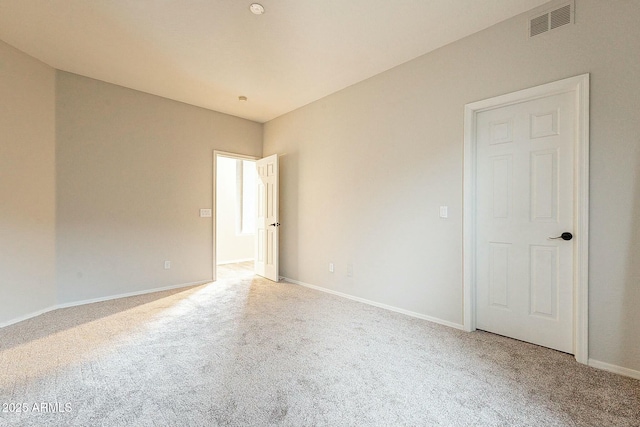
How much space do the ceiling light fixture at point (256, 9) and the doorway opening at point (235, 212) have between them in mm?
4353

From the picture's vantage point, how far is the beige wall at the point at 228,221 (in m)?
6.82

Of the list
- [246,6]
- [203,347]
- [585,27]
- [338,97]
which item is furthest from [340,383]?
[338,97]

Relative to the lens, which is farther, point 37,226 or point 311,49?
point 37,226

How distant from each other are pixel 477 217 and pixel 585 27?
1.64m

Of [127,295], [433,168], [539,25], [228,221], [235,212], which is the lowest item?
[127,295]

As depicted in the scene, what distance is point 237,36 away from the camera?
274cm

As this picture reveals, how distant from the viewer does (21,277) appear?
3.04m

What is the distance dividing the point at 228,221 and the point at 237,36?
487cm

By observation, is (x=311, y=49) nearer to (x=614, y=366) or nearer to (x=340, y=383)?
(x=340, y=383)

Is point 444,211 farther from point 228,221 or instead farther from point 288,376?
point 228,221

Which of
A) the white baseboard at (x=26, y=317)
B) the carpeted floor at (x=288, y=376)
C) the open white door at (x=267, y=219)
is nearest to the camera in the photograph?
the carpeted floor at (x=288, y=376)

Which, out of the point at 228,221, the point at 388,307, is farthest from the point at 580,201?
the point at 228,221

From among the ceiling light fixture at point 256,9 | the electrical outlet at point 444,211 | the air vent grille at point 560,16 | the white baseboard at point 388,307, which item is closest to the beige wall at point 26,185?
the ceiling light fixture at point 256,9

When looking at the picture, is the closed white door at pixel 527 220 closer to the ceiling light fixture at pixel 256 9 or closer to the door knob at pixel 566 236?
the door knob at pixel 566 236
